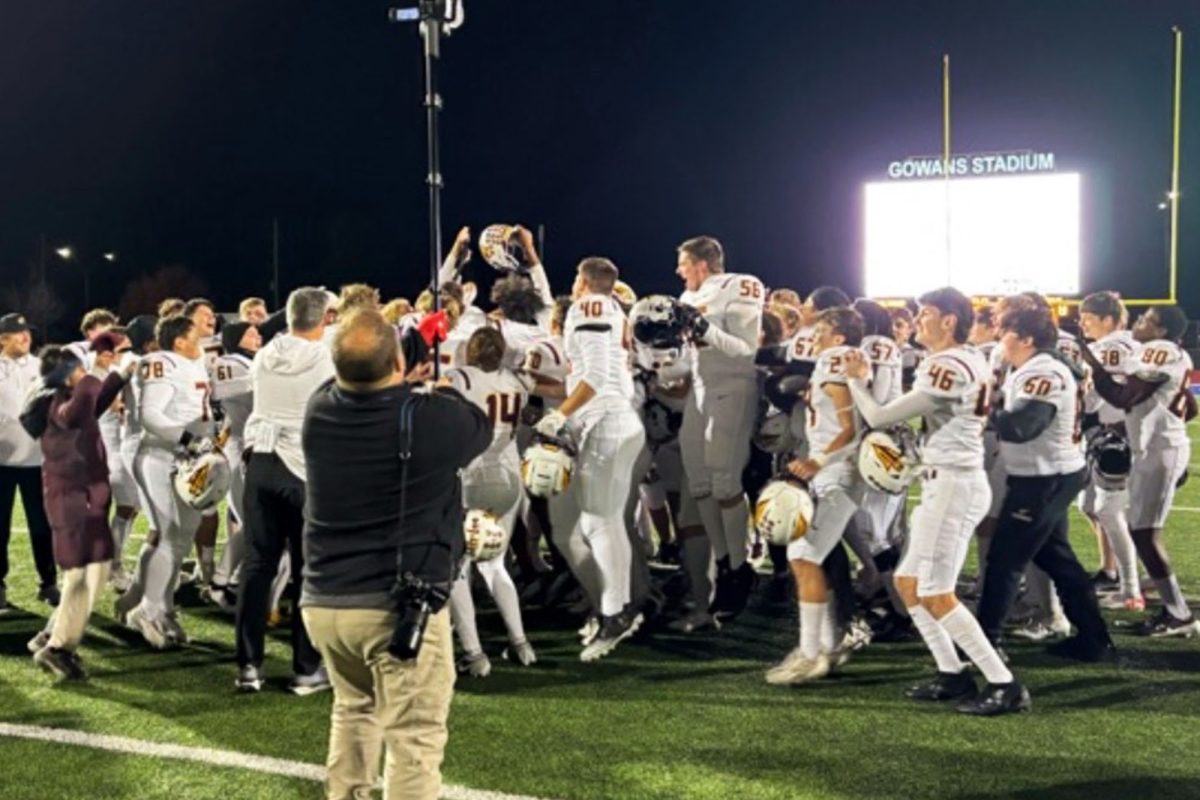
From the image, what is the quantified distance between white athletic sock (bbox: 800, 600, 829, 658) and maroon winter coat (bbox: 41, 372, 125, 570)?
3403mm

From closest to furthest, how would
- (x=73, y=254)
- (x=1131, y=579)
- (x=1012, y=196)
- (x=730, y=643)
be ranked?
(x=730, y=643), (x=1131, y=579), (x=1012, y=196), (x=73, y=254)

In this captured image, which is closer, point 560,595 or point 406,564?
point 406,564

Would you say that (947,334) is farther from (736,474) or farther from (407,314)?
(407,314)

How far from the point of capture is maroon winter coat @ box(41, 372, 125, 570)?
6039 mm

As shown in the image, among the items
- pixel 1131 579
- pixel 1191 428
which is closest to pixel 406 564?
pixel 1131 579

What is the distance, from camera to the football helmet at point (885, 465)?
562 centimetres

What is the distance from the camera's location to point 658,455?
26.5 feet

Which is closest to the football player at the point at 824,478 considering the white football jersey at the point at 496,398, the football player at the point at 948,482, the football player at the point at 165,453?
the football player at the point at 948,482

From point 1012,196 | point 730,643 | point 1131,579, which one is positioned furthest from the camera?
point 1012,196

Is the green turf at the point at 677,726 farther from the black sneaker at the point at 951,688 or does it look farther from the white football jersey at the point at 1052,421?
the white football jersey at the point at 1052,421

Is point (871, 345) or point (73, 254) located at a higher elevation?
point (73, 254)

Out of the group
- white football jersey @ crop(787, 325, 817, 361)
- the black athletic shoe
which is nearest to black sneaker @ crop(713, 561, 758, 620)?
white football jersey @ crop(787, 325, 817, 361)

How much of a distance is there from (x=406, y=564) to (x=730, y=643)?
141 inches

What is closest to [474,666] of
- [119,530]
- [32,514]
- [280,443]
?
[280,443]
